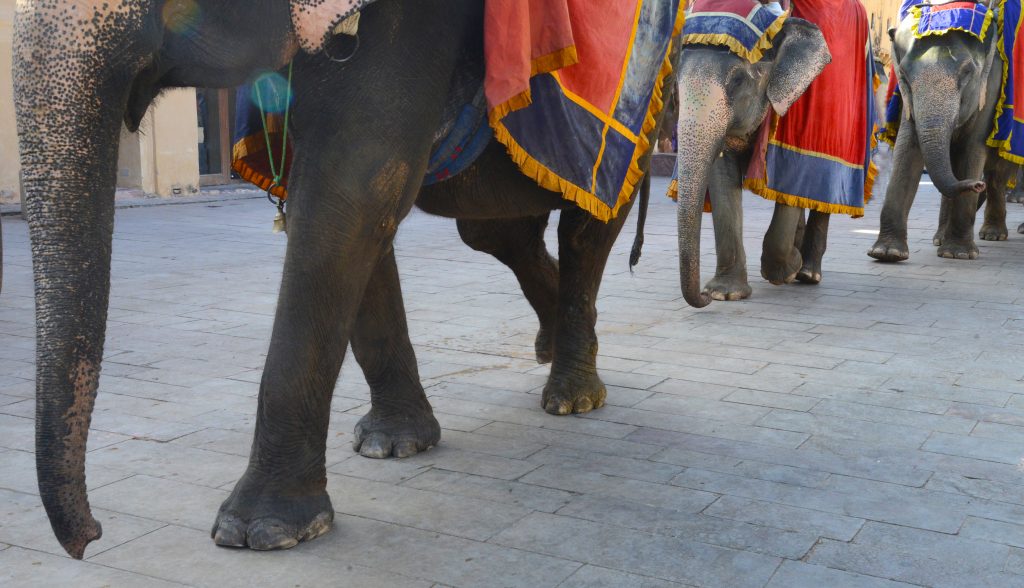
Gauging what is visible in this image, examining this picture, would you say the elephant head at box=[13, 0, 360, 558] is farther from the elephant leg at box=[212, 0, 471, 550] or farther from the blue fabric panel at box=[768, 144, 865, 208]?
the blue fabric panel at box=[768, 144, 865, 208]

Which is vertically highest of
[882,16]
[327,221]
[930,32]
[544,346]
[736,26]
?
[882,16]

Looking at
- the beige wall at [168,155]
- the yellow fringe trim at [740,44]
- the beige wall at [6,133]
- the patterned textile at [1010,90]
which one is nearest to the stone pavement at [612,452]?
the yellow fringe trim at [740,44]

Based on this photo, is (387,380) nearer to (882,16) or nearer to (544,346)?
(544,346)

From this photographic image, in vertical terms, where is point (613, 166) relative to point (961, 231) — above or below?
above

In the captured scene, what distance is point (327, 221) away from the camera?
286 centimetres

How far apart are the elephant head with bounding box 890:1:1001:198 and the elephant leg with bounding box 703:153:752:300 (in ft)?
5.34

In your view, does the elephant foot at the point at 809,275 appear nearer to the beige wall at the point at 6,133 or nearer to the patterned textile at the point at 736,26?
the patterned textile at the point at 736,26

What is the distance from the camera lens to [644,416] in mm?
4281

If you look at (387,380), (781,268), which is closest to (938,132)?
(781,268)

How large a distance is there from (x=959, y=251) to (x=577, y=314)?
4924 millimetres

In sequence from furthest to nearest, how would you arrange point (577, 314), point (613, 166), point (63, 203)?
point (577, 314), point (613, 166), point (63, 203)

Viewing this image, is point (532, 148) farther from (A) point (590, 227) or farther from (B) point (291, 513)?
(B) point (291, 513)

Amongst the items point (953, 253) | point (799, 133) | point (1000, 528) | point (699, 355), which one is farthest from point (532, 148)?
point (953, 253)

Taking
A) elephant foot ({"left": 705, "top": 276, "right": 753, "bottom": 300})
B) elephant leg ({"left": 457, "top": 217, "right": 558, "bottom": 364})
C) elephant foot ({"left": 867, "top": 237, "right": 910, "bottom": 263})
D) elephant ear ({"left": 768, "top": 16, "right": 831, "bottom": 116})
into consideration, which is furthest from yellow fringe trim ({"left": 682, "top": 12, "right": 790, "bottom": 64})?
elephant foot ({"left": 867, "top": 237, "right": 910, "bottom": 263})
